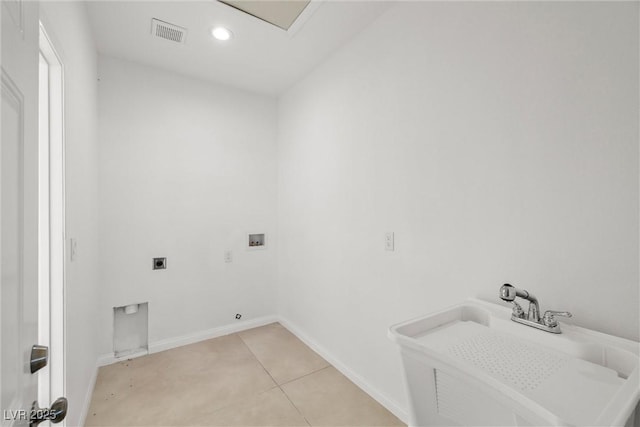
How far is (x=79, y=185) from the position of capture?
1651 millimetres

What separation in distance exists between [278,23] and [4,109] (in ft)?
6.26

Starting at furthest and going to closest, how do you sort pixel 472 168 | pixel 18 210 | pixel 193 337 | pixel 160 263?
pixel 193 337 < pixel 160 263 < pixel 472 168 < pixel 18 210

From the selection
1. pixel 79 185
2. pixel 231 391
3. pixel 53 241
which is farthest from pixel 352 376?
pixel 79 185

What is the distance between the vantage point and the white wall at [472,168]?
106 centimetres

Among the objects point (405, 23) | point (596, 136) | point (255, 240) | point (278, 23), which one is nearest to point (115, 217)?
point (255, 240)

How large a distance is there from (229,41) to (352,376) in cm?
262

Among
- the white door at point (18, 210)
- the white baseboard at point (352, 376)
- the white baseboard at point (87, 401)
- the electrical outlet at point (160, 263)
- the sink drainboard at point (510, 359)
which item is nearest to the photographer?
the white door at point (18, 210)

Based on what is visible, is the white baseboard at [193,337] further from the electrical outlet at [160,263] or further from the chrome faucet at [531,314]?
the chrome faucet at [531,314]

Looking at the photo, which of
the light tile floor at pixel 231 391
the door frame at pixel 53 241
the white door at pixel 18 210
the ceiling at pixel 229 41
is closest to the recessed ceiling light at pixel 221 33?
the ceiling at pixel 229 41

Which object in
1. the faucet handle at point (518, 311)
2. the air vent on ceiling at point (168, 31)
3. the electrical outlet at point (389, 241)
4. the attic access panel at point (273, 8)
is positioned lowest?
the faucet handle at point (518, 311)

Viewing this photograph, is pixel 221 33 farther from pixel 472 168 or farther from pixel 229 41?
pixel 472 168

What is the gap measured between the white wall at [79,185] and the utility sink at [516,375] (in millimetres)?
1581

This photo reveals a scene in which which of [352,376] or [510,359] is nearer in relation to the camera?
[510,359]

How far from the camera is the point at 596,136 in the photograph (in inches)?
42.6
